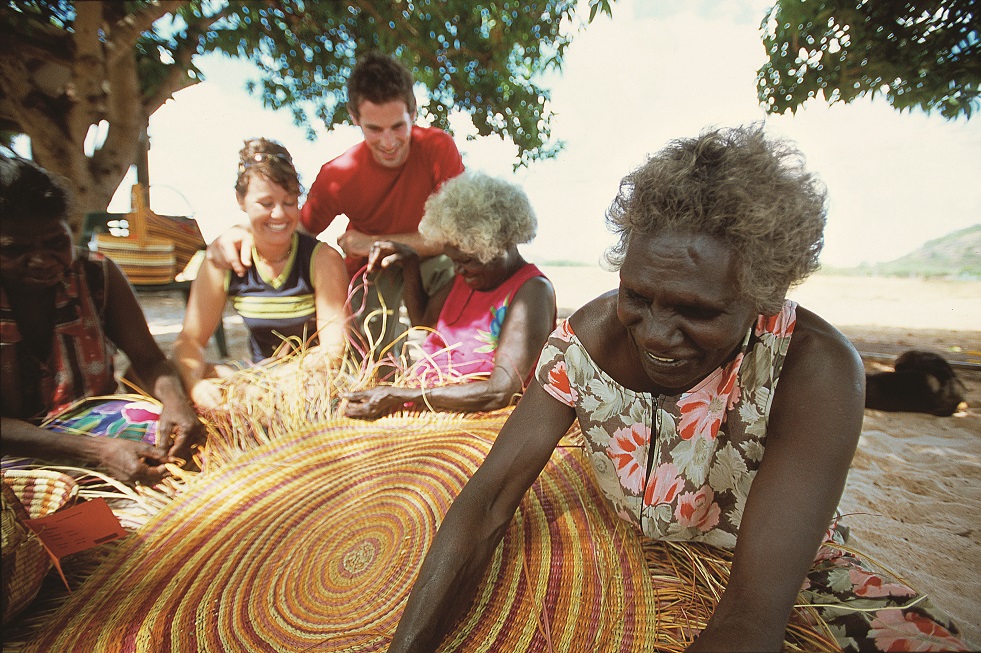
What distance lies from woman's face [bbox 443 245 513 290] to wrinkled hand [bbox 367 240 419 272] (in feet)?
1.11

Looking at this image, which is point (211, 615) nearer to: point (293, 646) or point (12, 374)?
point (293, 646)

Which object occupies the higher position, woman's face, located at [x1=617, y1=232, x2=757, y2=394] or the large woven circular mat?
woman's face, located at [x1=617, y1=232, x2=757, y2=394]

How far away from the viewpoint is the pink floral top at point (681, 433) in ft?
3.42

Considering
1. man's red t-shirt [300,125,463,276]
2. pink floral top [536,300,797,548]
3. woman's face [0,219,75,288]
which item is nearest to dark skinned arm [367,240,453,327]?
man's red t-shirt [300,125,463,276]

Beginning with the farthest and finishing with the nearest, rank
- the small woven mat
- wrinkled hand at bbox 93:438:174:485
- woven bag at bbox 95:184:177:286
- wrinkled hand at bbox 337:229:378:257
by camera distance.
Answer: woven bag at bbox 95:184:177:286 → wrinkled hand at bbox 337:229:378:257 → wrinkled hand at bbox 93:438:174:485 → the small woven mat

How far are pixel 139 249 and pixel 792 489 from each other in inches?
146

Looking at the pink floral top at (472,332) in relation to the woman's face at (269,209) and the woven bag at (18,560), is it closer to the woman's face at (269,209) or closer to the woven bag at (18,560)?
the woman's face at (269,209)

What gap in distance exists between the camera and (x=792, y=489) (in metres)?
0.91

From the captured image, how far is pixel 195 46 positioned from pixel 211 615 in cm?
587

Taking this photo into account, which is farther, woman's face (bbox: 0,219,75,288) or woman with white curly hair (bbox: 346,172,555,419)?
woman with white curly hair (bbox: 346,172,555,419)

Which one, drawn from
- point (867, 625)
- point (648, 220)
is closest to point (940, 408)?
point (867, 625)

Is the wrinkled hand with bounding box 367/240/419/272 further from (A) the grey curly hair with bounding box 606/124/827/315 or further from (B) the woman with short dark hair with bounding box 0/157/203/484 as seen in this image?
(A) the grey curly hair with bounding box 606/124/827/315

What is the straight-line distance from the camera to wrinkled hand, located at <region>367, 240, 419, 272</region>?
95.3 inches

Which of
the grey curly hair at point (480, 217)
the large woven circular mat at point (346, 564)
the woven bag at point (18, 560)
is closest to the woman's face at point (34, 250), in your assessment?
the woven bag at point (18, 560)
